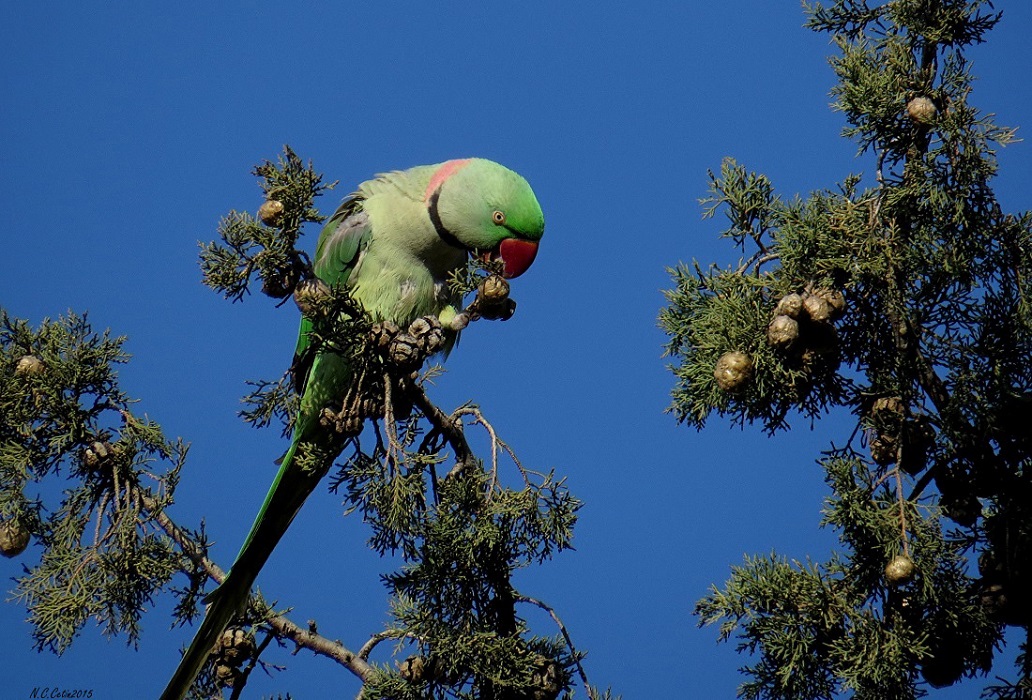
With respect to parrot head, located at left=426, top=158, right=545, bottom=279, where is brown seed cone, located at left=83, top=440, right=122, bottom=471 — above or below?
below

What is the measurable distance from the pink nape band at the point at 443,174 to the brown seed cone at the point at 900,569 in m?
1.82

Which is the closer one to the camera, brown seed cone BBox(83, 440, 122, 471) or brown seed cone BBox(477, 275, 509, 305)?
brown seed cone BBox(477, 275, 509, 305)

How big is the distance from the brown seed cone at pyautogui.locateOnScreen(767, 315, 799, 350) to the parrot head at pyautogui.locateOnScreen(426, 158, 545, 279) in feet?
4.00

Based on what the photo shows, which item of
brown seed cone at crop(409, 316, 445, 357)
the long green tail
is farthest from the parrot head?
the long green tail

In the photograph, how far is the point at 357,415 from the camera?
2236 millimetres

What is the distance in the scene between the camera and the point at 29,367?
2223 millimetres

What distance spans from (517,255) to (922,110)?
135 cm

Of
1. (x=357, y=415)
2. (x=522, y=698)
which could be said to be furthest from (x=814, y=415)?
(x=357, y=415)

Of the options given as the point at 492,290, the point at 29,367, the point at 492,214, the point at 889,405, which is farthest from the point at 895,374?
the point at 29,367

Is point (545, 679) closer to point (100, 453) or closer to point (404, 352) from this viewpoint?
point (404, 352)

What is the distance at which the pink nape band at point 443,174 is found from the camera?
3070 millimetres

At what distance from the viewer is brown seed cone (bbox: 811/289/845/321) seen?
187cm

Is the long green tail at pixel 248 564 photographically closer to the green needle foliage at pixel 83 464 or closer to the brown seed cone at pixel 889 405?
the green needle foliage at pixel 83 464

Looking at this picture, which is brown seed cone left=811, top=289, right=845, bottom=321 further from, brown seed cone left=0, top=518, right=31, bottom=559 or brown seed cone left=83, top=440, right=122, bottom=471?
brown seed cone left=0, top=518, right=31, bottom=559
